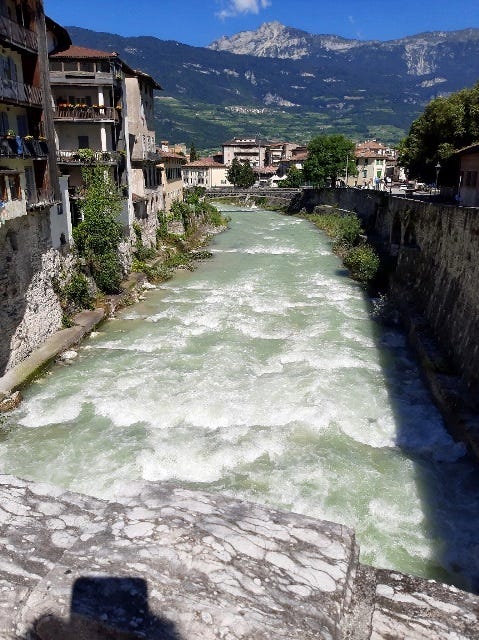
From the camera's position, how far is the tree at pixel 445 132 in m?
34.3

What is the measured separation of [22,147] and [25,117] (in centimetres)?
213

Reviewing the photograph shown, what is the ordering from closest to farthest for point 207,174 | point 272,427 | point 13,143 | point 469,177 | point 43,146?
point 272,427, point 13,143, point 43,146, point 469,177, point 207,174

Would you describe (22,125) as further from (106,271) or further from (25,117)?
(106,271)

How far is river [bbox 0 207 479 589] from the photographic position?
32.8 feet

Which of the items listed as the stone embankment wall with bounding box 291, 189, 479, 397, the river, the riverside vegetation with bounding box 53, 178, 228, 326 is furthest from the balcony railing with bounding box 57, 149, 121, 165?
the stone embankment wall with bounding box 291, 189, 479, 397

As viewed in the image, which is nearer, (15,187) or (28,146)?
(15,187)

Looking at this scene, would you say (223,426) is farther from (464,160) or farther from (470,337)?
(464,160)

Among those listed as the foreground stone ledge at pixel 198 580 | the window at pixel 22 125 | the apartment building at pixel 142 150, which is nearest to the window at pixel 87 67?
the apartment building at pixel 142 150

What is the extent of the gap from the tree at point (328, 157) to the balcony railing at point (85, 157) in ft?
205

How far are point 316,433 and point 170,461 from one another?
11.9 ft

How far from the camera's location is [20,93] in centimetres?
1695

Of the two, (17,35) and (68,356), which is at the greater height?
(17,35)

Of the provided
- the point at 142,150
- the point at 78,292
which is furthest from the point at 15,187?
the point at 142,150

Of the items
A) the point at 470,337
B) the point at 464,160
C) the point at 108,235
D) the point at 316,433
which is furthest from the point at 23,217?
the point at 464,160
